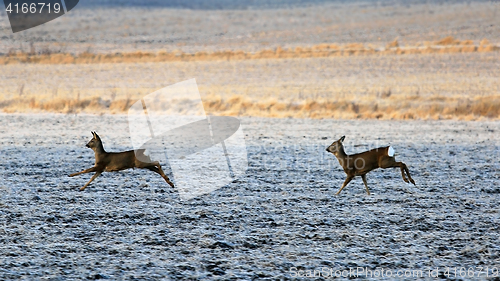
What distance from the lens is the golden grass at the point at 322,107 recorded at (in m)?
18.8

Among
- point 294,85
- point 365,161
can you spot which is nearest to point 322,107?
point 294,85

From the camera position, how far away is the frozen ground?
15.8ft

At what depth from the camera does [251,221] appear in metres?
6.09

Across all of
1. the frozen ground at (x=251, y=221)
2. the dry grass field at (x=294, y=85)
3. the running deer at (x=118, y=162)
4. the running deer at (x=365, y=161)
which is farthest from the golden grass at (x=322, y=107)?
the running deer at (x=118, y=162)

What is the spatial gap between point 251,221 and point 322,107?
1455cm

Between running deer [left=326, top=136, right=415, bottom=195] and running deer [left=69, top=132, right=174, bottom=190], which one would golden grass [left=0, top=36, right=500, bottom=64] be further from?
running deer [left=326, top=136, right=415, bottom=195]

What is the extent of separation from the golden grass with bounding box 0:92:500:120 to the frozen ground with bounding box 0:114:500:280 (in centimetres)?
817

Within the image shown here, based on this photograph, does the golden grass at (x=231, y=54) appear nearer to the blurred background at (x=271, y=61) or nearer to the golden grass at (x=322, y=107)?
the blurred background at (x=271, y=61)

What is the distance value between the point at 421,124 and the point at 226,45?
28348 mm

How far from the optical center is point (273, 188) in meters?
7.81

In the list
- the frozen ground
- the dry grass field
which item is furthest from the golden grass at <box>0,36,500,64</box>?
the frozen ground

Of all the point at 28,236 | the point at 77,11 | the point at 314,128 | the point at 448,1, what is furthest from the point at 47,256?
the point at 448,1

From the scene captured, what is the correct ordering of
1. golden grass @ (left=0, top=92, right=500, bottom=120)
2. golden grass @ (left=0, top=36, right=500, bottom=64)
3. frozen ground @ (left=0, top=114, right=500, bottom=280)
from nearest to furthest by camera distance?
frozen ground @ (left=0, top=114, right=500, bottom=280)
golden grass @ (left=0, top=92, right=500, bottom=120)
golden grass @ (left=0, top=36, right=500, bottom=64)

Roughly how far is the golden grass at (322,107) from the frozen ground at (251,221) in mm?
8174
